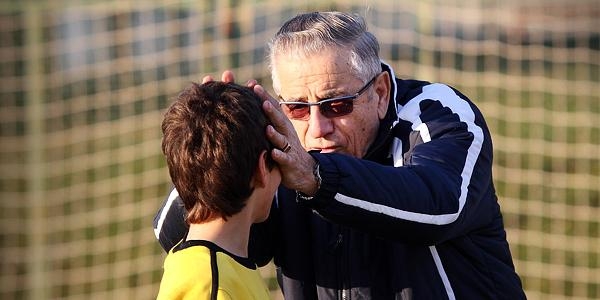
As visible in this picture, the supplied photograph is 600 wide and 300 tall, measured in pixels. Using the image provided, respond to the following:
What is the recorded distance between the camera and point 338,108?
11.5ft

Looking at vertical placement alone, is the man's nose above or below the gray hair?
below

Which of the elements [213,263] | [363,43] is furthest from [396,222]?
[363,43]

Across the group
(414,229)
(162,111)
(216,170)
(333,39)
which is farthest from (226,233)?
(162,111)

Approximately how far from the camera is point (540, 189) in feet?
24.5

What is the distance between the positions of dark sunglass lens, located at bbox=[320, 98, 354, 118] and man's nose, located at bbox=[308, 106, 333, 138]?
0.02m

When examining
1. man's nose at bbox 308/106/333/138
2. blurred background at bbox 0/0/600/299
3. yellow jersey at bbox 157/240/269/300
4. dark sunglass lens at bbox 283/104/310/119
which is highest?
dark sunglass lens at bbox 283/104/310/119

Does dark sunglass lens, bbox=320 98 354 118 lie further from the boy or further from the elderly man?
the boy

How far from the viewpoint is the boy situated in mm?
2756

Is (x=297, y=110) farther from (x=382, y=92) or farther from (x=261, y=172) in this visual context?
(x=261, y=172)

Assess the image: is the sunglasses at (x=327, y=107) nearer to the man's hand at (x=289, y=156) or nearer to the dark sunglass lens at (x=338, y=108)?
the dark sunglass lens at (x=338, y=108)

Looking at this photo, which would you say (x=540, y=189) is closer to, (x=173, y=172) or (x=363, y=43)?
(x=363, y=43)

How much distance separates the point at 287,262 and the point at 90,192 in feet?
14.9

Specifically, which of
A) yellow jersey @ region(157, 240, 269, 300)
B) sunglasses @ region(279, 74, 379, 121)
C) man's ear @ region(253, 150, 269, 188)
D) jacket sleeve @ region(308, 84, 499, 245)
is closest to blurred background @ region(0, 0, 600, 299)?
sunglasses @ region(279, 74, 379, 121)

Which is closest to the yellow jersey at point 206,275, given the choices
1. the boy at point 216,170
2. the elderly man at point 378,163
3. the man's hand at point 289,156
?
the boy at point 216,170
